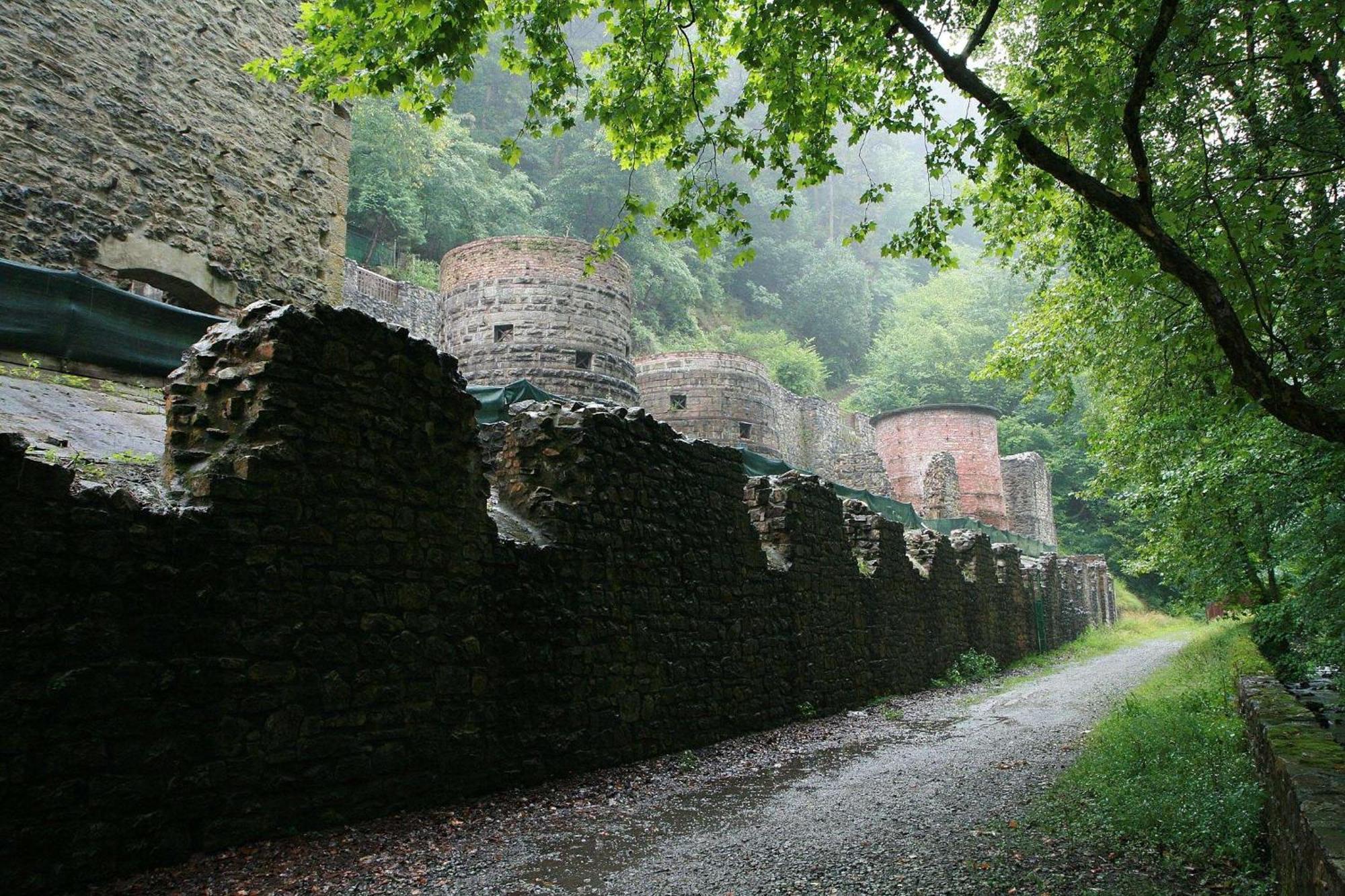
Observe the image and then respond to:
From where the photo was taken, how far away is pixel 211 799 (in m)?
3.89

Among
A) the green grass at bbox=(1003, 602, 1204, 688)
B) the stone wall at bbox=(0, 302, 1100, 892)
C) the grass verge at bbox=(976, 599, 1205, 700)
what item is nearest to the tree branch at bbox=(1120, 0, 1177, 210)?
the stone wall at bbox=(0, 302, 1100, 892)

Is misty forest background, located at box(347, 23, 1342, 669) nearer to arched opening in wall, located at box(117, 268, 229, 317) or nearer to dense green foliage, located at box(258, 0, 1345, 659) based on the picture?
dense green foliage, located at box(258, 0, 1345, 659)

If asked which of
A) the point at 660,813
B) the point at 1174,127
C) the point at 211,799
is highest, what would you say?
the point at 1174,127

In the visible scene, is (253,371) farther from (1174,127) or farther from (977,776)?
(1174,127)

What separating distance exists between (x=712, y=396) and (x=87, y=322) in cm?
2093

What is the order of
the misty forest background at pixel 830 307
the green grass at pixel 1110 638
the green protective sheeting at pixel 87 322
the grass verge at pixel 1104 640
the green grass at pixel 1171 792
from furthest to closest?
the green grass at pixel 1110 638
the grass verge at pixel 1104 640
the misty forest background at pixel 830 307
the green protective sheeting at pixel 87 322
the green grass at pixel 1171 792

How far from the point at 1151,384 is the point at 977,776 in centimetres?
542

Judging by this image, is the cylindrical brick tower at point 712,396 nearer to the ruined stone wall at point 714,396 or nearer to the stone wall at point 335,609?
the ruined stone wall at point 714,396

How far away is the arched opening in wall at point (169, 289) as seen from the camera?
351 inches

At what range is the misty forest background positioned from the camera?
11.5 m

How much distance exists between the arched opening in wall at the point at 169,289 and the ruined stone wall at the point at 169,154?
0.07 ft

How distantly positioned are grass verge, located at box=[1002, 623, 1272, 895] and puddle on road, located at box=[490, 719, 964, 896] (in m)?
1.50

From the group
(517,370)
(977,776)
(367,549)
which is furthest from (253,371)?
(517,370)

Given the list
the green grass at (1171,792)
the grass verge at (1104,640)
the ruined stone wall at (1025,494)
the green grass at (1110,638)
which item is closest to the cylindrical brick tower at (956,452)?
the ruined stone wall at (1025,494)
